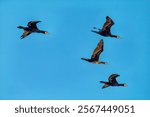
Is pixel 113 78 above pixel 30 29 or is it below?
below

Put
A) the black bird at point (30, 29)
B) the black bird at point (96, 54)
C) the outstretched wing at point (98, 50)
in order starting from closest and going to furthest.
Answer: the black bird at point (30, 29), the outstretched wing at point (98, 50), the black bird at point (96, 54)

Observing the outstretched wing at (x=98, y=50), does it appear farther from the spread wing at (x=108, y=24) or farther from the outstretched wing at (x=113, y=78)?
the outstretched wing at (x=113, y=78)

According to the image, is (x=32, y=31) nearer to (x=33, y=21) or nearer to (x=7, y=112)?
(x=33, y=21)

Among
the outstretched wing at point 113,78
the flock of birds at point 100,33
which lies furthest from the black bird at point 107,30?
the outstretched wing at point 113,78

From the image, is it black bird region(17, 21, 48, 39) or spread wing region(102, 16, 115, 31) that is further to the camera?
spread wing region(102, 16, 115, 31)

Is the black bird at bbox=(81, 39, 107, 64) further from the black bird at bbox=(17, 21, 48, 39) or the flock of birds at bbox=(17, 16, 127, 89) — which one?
the black bird at bbox=(17, 21, 48, 39)

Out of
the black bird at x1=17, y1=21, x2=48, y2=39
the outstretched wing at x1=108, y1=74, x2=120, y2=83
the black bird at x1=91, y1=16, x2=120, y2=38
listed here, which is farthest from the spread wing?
the black bird at x1=17, y1=21, x2=48, y2=39

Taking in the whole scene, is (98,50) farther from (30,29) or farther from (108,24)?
(30,29)

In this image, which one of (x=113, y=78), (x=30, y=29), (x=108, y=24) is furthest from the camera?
(x=113, y=78)

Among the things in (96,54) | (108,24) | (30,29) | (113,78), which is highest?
(108,24)

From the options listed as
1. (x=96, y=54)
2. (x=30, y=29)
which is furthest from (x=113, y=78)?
(x=30, y=29)

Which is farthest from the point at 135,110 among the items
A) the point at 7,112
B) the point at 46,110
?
the point at 7,112
